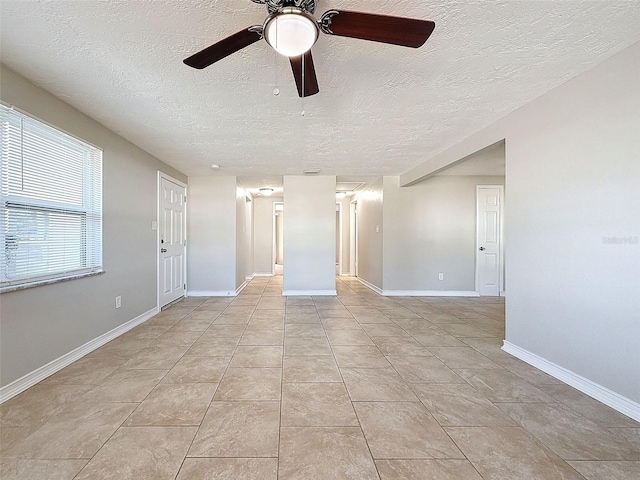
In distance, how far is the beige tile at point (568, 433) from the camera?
55.1 inches

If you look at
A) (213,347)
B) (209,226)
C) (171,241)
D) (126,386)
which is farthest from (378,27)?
(209,226)

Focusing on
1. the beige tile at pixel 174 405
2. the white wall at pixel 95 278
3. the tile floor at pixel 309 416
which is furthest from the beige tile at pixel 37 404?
the beige tile at pixel 174 405

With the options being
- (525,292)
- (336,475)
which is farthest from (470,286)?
(336,475)

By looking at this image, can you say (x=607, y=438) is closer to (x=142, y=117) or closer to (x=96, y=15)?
(x=96, y=15)

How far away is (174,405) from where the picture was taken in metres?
1.78

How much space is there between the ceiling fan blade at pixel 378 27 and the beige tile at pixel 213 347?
8.42 ft

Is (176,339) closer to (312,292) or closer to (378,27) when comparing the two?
(312,292)

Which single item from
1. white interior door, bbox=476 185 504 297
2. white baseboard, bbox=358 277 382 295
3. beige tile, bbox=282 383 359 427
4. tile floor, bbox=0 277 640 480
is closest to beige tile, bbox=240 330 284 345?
tile floor, bbox=0 277 640 480

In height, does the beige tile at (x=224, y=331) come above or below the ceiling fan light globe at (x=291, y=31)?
below

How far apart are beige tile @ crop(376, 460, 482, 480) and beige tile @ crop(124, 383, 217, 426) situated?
42.3 inches

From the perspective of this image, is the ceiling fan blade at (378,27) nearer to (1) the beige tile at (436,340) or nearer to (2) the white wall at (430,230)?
(1) the beige tile at (436,340)

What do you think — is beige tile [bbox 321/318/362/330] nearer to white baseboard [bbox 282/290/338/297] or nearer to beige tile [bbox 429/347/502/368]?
beige tile [bbox 429/347/502/368]

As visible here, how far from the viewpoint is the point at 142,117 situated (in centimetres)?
263

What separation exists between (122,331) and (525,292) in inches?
163
